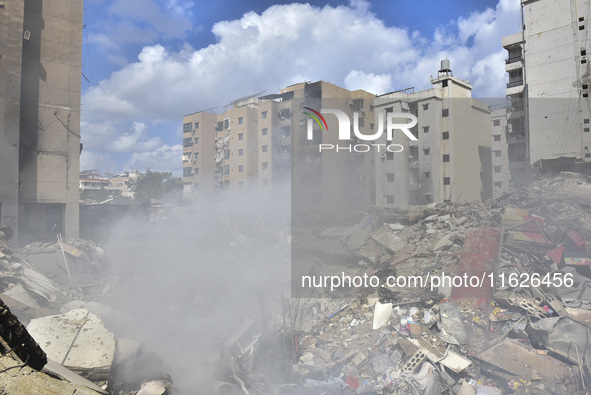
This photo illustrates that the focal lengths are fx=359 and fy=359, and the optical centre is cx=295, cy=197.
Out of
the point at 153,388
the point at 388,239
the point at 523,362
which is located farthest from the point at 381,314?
the point at 388,239

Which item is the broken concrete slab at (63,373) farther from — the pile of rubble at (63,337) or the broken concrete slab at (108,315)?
the broken concrete slab at (108,315)

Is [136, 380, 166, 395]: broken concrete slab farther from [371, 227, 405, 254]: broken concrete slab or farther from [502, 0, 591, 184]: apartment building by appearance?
[502, 0, 591, 184]: apartment building

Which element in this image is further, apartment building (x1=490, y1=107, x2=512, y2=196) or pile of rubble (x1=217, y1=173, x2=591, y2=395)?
apartment building (x1=490, y1=107, x2=512, y2=196)

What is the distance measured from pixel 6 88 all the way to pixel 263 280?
11.1 meters

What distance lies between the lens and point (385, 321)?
24.1 ft

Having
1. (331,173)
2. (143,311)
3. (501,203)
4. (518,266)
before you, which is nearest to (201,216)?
(331,173)

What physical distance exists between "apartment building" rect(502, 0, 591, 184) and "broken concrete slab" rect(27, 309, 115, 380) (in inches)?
869

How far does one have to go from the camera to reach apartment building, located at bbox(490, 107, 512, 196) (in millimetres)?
35438

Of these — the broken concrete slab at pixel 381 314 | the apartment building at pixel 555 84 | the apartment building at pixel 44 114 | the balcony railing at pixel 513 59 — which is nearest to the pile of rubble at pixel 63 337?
the apartment building at pixel 44 114

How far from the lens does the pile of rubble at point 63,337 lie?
196 cm

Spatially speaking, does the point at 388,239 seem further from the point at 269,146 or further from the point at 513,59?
the point at 269,146

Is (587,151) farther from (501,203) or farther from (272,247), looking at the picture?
(272,247)

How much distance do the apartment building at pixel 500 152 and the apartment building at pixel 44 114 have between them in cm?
3498

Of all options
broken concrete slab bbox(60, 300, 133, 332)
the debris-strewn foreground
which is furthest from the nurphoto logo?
broken concrete slab bbox(60, 300, 133, 332)
